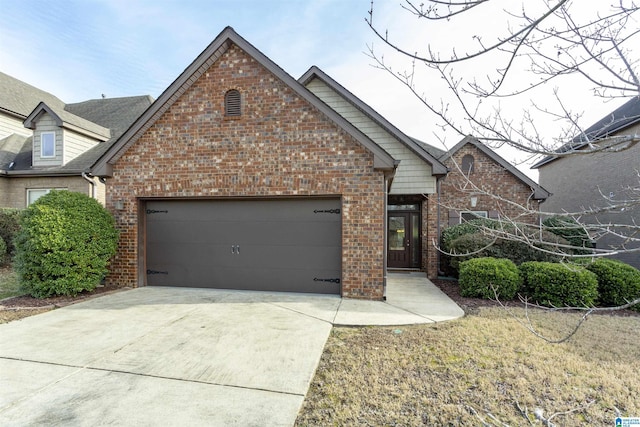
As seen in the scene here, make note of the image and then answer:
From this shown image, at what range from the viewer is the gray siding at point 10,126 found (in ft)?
43.6

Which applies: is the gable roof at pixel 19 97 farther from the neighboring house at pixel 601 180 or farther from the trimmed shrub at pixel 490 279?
the neighboring house at pixel 601 180

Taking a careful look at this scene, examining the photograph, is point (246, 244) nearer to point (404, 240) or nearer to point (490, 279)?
point (490, 279)

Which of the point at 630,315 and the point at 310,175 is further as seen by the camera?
the point at 310,175

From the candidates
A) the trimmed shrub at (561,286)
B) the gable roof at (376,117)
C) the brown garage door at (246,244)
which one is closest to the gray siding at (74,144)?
the brown garage door at (246,244)

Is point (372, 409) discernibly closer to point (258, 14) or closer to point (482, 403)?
point (482, 403)

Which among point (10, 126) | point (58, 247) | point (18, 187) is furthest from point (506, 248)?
point (10, 126)

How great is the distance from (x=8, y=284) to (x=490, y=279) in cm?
1198

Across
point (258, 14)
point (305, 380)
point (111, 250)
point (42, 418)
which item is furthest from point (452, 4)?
point (111, 250)

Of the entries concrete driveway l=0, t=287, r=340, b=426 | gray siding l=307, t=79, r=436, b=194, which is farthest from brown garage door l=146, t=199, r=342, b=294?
gray siding l=307, t=79, r=436, b=194

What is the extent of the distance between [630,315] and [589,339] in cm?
250

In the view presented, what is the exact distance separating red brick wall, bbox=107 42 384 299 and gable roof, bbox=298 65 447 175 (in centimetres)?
330

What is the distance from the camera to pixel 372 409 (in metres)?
2.70

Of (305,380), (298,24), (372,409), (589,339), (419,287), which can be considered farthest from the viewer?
(419,287)

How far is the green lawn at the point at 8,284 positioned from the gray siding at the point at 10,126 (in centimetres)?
743
